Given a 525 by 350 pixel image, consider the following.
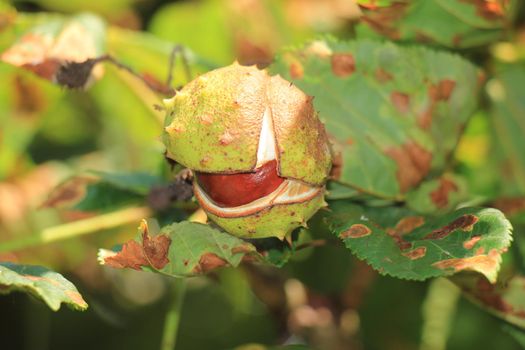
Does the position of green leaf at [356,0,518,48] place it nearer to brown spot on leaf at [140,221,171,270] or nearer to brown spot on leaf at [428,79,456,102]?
brown spot on leaf at [428,79,456,102]

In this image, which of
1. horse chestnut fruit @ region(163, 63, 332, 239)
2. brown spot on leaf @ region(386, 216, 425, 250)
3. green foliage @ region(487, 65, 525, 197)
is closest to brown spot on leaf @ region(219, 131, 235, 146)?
horse chestnut fruit @ region(163, 63, 332, 239)

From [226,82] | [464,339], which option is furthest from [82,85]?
[464,339]

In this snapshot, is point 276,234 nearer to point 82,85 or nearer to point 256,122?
point 256,122

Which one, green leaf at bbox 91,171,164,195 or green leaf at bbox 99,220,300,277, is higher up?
green leaf at bbox 99,220,300,277

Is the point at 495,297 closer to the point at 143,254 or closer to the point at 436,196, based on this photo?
the point at 436,196

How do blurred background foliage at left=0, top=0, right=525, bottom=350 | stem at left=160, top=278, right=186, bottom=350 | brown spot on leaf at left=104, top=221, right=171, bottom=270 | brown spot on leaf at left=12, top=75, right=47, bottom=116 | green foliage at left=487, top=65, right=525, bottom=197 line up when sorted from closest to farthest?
brown spot on leaf at left=104, top=221, right=171, bottom=270 < stem at left=160, top=278, right=186, bottom=350 < blurred background foliage at left=0, top=0, right=525, bottom=350 < green foliage at left=487, top=65, right=525, bottom=197 < brown spot on leaf at left=12, top=75, right=47, bottom=116

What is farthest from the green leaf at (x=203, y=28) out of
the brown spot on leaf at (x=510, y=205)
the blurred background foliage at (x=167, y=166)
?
the brown spot on leaf at (x=510, y=205)

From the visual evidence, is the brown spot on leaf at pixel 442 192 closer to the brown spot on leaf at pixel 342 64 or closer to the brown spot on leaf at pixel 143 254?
the brown spot on leaf at pixel 342 64

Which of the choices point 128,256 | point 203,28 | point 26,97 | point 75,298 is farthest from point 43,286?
point 203,28

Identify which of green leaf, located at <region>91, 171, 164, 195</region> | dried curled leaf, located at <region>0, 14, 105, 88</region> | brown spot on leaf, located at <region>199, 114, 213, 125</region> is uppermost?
brown spot on leaf, located at <region>199, 114, 213, 125</region>
